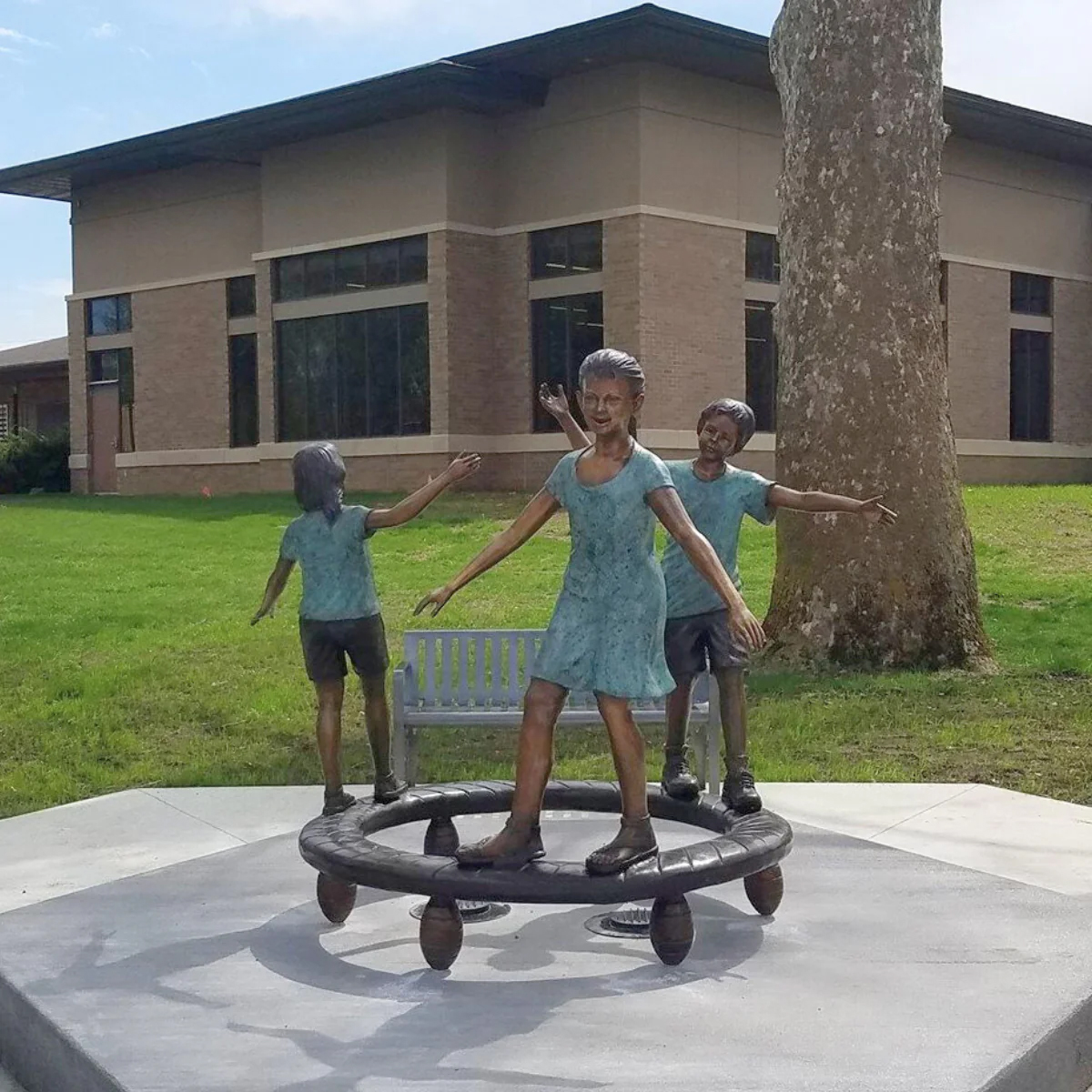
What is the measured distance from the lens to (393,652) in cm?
1202

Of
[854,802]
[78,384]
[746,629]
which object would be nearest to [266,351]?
[78,384]

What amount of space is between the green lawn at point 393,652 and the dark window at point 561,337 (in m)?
5.99

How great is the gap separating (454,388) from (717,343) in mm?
4558

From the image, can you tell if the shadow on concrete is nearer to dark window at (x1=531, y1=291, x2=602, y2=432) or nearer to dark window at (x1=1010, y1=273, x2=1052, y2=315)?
dark window at (x1=531, y1=291, x2=602, y2=432)

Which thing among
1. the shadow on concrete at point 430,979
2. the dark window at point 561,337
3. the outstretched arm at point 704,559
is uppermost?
the dark window at point 561,337

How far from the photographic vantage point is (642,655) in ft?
14.6

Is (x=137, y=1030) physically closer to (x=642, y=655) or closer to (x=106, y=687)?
(x=642, y=655)

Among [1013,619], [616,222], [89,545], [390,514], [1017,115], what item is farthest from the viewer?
[1017,115]

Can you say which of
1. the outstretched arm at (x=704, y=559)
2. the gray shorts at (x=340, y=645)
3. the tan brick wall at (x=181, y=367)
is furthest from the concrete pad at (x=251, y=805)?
the tan brick wall at (x=181, y=367)

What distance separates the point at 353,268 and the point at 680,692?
901 inches

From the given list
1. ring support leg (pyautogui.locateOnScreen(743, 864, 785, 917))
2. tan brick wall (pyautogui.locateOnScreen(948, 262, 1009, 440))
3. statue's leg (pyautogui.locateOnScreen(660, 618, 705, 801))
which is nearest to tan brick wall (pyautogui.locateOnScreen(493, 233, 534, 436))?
tan brick wall (pyautogui.locateOnScreen(948, 262, 1009, 440))

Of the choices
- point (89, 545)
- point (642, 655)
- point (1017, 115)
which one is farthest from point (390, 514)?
point (1017, 115)

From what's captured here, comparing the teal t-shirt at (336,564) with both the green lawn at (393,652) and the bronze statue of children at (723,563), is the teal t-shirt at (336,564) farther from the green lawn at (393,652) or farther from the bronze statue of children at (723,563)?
the green lawn at (393,652)

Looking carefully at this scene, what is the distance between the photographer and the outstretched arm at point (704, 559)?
401cm
